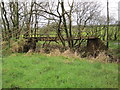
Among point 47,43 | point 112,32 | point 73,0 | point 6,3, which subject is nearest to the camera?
point 73,0

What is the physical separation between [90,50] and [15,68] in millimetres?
6469

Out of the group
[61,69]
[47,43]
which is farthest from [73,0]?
[61,69]

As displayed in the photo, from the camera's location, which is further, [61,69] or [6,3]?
[6,3]

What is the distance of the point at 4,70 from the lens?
5734 millimetres

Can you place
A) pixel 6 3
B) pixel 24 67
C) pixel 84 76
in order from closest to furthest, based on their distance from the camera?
pixel 84 76, pixel 24 67, pixel 6 3

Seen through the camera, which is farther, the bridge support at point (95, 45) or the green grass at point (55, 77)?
the bridge support at point (95, 45)

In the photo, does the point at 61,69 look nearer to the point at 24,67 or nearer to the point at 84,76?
the point at 84,76

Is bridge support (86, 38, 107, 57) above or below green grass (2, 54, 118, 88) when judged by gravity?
above

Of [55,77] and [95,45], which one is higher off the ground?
[95,45]

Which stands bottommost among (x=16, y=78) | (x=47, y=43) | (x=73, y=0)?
(x=16, y=78)

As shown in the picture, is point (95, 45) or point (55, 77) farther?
point (95, 45)

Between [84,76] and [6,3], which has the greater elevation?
[6,3]

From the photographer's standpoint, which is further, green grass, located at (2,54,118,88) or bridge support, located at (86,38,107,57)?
bridge support, located at (86,38,107,57)

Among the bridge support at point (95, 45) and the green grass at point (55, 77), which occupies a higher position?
the bridge support at point (95, 45)
